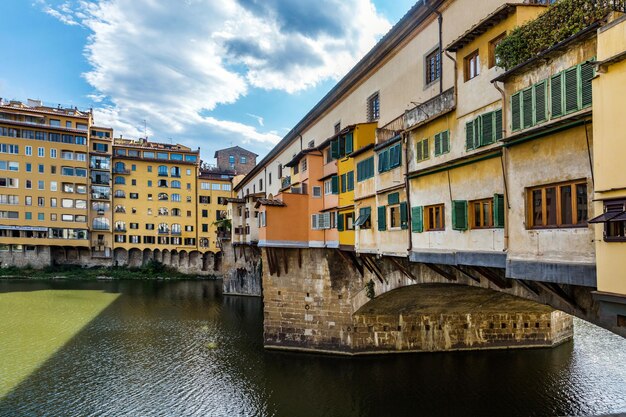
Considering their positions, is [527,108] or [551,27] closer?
[551,27]

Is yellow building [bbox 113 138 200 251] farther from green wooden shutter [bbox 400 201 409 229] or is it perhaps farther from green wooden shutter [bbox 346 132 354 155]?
green wooden shutter [bbox 400 201 409 229]

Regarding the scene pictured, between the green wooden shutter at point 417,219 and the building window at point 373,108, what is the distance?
8.57m

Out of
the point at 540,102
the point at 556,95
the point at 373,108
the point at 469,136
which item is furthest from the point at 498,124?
the point at 373,108

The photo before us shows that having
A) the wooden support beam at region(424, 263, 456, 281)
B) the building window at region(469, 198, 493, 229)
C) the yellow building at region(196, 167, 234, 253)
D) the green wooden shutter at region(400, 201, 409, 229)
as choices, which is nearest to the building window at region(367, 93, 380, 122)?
the green wooden shutter at region(400, 201, 409, 229)

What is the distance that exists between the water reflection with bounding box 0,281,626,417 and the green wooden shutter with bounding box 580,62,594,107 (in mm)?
14569

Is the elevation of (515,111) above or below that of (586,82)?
below

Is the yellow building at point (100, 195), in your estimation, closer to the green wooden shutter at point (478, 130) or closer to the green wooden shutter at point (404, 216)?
the green wooden shutter at point (404, 216)

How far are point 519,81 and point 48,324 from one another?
3774 cm

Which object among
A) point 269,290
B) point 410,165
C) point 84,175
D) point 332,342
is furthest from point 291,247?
point 84,175

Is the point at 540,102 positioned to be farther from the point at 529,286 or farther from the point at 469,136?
the point at 529,286

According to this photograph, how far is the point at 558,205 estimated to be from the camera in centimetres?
801

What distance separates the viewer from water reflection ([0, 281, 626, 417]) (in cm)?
1755

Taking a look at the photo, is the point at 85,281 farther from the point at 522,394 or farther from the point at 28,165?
the point at 522,394

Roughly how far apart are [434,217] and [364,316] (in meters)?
11.9
